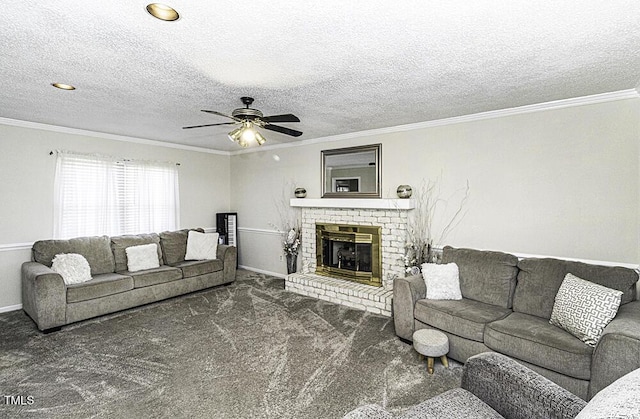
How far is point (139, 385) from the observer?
2.64 m

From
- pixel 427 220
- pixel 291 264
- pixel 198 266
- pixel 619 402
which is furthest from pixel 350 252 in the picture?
pixel 619 402

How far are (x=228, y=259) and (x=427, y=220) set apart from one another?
3.29 m

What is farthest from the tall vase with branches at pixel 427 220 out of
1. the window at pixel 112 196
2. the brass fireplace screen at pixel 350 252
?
the window at pixel 112 196

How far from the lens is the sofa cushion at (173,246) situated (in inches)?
209

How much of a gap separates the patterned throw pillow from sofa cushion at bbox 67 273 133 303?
4805 mm

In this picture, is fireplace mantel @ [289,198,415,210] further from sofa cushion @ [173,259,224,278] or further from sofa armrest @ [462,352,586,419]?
sofa armrest @ [462,352,586,419]

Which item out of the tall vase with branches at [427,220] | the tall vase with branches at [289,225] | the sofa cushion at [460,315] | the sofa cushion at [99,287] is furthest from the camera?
the tall vase with branches at [289,225]

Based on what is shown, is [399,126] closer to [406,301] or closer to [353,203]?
[353,203]

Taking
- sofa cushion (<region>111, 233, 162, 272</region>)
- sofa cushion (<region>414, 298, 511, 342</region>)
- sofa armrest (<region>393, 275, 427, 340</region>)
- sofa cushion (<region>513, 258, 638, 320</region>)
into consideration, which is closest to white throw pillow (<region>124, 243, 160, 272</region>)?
sofa cushion (<region>111, 233, 162, 272</region>)

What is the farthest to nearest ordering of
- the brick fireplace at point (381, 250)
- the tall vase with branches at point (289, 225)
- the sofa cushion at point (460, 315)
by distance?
1. the tall vase with branches at point (289, 225)
2. the brick fireplace at point (381, 250)
3. the sofa cushion at point (460, 315)

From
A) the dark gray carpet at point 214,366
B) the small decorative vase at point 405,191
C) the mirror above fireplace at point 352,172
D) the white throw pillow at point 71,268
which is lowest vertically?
the dark gray carpet at point 214,366

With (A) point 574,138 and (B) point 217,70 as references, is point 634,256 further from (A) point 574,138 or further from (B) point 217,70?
(B) point 217,70

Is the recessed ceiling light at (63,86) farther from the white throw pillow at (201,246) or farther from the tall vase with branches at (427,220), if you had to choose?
the tall vase with branches at (427,220)

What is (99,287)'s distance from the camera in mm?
4055
